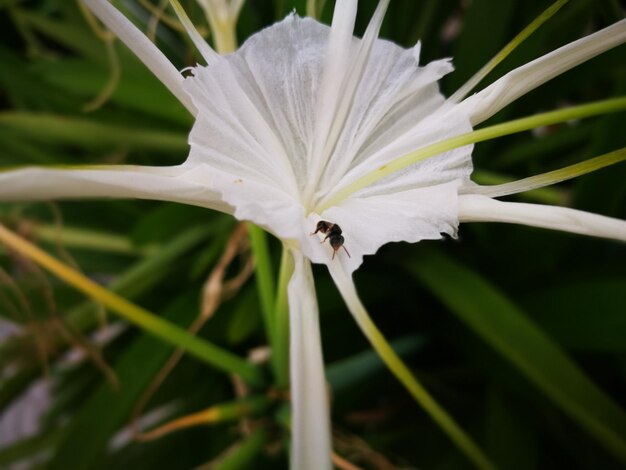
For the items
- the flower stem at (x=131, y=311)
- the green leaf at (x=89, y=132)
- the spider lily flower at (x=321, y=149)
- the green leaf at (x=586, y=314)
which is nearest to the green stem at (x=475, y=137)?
the spider lily flower at (x=321, y=149)

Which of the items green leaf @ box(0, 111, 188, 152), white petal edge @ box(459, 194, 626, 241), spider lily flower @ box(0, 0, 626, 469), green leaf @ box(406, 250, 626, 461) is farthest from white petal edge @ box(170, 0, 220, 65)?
green leaf @ box(0, 111, 188, 152)

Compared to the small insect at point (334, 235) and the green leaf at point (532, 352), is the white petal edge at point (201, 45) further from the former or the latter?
the green leaf at point (532, 352)

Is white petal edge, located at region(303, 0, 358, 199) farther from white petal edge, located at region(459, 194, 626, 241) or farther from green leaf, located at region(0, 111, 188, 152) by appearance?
green leaf, located at region(0, 111, 188, 152)

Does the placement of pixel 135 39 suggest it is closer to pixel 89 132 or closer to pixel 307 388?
pixel 307 388

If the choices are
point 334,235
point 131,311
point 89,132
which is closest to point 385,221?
point 334,235

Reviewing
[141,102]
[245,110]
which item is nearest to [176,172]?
[245,110]

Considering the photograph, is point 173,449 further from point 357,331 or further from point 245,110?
point 245,110
